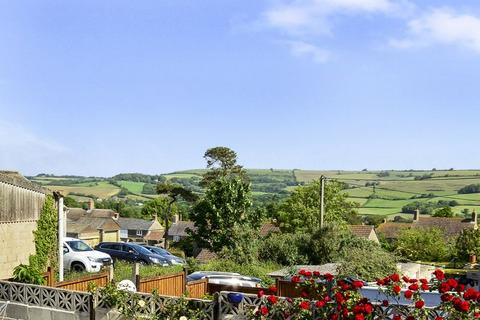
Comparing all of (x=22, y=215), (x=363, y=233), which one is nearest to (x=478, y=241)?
(x=363, y=233)

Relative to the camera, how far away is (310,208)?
52969 millimetres

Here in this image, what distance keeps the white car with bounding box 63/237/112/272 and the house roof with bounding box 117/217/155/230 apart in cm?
7722

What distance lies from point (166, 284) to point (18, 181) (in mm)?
6146

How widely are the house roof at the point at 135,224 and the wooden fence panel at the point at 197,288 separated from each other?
277ft

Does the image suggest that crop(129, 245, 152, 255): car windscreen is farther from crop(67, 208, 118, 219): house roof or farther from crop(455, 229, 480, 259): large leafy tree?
crop(67, 208, 118, 219): house roof

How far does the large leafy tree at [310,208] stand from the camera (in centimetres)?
5194

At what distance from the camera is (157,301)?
11.1m

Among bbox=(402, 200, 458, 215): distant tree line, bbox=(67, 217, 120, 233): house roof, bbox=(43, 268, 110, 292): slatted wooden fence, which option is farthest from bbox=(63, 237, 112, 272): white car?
bbox=(402, 200, 458, 215): distant tree line

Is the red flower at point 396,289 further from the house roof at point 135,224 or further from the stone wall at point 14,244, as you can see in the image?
the house roof at point 135,224

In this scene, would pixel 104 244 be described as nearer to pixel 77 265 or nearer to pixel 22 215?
pixel 77 265

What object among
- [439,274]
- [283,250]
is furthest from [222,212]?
[439,274]

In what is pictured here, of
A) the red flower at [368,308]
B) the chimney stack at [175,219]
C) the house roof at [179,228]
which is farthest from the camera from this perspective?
the chimney stack at [175,219]

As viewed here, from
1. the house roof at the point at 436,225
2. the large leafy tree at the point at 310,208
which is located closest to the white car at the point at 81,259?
the large leafy tree at the point at 310,208

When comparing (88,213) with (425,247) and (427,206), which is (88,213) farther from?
A: (427,206)
